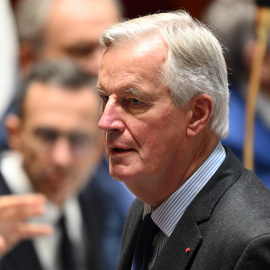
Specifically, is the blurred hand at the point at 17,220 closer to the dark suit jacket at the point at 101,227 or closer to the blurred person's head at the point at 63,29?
the dark suit jacket at the point at 101,227

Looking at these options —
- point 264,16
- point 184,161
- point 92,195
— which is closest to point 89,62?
point 92,195

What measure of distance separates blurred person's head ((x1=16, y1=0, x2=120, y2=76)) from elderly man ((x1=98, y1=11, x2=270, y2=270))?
2514 millimetres

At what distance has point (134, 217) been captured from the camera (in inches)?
102

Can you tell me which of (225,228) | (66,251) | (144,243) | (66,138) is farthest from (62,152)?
(225,228)

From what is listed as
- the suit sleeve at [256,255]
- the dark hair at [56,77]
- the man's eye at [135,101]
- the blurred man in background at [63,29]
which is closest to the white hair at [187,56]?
the man's eye at [135,101]

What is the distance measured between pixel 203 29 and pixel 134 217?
2.57 feet

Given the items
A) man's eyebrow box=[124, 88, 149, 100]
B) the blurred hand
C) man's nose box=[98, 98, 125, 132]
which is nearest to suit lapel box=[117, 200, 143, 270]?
man's nose box=[98, 98, 125, 132]

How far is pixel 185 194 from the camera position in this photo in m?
2.24

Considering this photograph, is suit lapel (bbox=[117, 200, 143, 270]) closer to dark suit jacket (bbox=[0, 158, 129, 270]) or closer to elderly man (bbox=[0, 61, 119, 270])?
elderly man (bbox=[0, 61, 119, 270])

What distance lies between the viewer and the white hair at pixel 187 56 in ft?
7.15

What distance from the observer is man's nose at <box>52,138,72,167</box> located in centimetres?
432

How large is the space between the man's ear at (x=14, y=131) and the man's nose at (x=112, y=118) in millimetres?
2166

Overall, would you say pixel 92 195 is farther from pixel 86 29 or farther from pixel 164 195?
pixel 164 195

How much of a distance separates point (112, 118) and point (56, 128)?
2.10m
